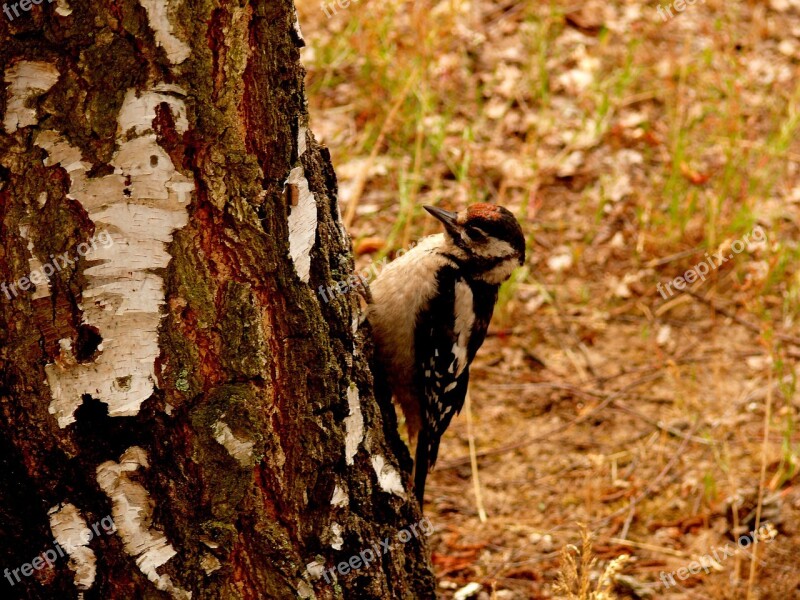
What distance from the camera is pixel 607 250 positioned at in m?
5.70

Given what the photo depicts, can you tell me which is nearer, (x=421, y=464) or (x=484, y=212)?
(x=421, y=464)

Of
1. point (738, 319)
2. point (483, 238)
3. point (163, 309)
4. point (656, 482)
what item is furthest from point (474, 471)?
point (163, 309)

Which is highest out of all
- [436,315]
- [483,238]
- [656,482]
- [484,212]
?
[484,212]

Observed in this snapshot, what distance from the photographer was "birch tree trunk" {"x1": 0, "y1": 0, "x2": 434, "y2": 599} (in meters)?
2.06

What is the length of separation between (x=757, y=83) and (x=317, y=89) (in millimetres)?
3284

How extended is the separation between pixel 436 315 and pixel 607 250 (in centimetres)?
224

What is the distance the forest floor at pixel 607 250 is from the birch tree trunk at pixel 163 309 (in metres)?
1.07

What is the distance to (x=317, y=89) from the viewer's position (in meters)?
6.20

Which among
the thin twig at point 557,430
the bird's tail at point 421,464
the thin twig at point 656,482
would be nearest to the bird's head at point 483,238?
the bird's tail at point 421,464

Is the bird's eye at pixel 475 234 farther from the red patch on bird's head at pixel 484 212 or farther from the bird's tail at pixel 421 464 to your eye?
the bird's tail at pixel 421 464

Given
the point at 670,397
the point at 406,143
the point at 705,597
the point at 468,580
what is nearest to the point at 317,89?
the point at 406,143

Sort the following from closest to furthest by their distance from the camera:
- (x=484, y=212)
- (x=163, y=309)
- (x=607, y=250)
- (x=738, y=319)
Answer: (x=163, y=309)
(x=484, y=212)
(x=738, y=319)
(x=607, y=250)

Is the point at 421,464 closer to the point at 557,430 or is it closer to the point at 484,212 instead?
the point at 484,212

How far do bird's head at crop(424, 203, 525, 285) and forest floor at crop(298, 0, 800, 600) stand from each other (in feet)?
3.16
